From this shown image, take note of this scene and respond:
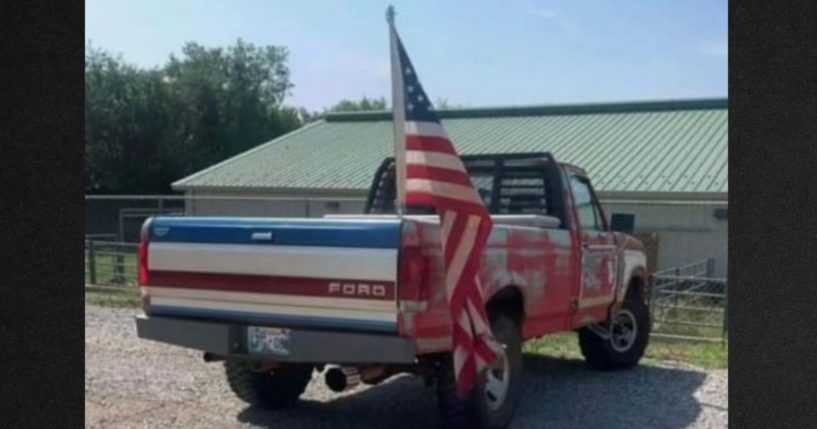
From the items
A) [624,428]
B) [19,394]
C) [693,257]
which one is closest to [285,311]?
[624,428]

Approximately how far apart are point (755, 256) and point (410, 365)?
328 centimetres

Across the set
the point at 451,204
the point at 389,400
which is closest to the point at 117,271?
the point at 389,400

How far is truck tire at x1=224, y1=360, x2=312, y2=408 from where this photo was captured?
5.52 metres

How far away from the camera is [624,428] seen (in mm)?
5406

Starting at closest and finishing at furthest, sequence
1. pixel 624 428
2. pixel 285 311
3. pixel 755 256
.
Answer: pixel 755 256, pixel 285 311, pixel 624 428

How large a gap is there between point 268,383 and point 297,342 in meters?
1.22

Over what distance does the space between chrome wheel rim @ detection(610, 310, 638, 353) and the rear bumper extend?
3316 mm

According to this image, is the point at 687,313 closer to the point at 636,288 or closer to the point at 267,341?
the point at 636,288

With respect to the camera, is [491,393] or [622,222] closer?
[491,393]

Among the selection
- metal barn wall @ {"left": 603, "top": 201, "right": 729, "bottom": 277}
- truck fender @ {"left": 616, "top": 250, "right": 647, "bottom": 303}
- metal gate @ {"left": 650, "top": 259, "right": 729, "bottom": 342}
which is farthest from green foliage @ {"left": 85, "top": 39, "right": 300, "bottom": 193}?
truck fender @ {"left": 616, "top": 250, "right": 647, "bottom": 303}

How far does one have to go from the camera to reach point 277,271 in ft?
15.1

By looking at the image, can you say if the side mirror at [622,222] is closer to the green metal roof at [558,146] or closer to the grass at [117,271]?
the grass at [117,271]

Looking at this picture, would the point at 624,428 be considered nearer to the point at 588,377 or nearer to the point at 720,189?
the point at 588,377

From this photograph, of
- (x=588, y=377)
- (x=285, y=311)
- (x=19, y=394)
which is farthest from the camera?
(x=588, y=377)
